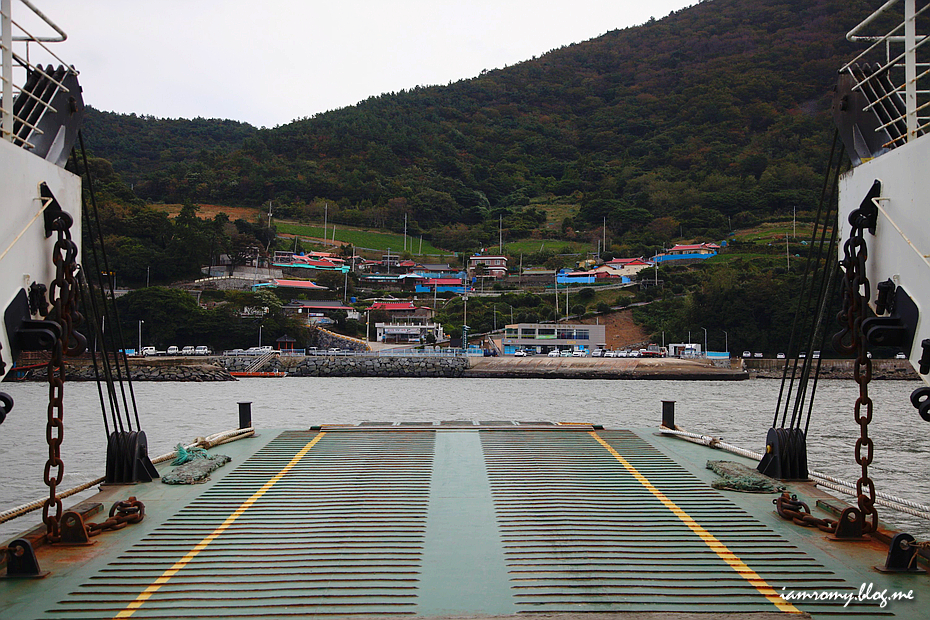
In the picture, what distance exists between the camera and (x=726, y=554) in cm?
597

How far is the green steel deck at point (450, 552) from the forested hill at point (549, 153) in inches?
4715

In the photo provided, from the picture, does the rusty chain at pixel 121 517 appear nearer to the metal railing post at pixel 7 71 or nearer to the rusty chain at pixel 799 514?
the metal railing post at pixel 7 71

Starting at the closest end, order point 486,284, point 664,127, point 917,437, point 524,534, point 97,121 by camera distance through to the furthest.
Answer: point 524,534 < point 917,437 < point 486,284 < point 97,121 < point 664,127

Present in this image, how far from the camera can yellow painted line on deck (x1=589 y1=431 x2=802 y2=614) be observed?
4.90m

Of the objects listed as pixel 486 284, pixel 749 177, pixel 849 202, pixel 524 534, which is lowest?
pixel 524 534

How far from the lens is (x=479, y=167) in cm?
17225

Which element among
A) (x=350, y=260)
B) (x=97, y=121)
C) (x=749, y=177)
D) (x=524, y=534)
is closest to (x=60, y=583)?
(x=524, y=534)

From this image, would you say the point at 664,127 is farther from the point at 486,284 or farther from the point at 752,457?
the point at 752,457

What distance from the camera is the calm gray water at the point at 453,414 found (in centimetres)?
1574

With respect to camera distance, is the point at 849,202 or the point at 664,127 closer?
the point at 849,202

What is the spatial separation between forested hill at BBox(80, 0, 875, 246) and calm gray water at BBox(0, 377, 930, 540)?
285 feet

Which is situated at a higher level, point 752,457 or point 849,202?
point 849,202

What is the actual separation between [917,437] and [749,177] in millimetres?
122523

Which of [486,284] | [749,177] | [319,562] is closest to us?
[319,562]
